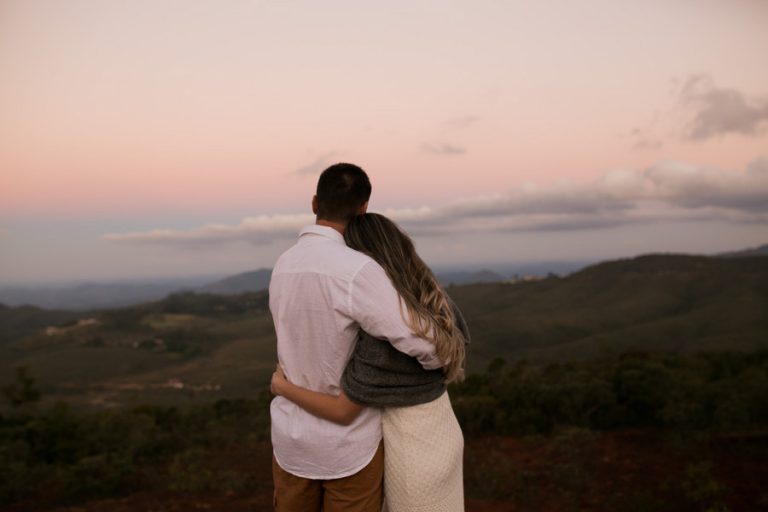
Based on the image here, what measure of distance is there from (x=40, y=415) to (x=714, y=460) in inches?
373

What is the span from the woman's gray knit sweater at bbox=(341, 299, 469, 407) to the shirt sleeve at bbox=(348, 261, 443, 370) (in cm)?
7

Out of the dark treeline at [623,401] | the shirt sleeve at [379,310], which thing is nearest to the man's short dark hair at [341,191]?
the shirt sleeve at [379,310]

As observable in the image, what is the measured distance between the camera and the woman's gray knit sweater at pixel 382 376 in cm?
190

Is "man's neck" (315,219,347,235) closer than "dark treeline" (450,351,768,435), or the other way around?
"man's neck" (315,219,347,235)

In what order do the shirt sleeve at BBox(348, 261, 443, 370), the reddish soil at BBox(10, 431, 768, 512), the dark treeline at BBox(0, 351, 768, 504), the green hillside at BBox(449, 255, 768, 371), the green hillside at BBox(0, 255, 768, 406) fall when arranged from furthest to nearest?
1. the green hillside at BBox(0, 255, 768, 406)
2. the green hillside at BBox(449, 255, 768, 371)
3. the dark treeline at BBox(0, 351, 768, 504)
4. the reddish soil at BBox(10, 431, 768, 512)
5. the shirt sleeve at BBox(348, 261, 443, 370)

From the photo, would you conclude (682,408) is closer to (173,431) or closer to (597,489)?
(597,489)

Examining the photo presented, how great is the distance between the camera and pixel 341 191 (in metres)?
2.04

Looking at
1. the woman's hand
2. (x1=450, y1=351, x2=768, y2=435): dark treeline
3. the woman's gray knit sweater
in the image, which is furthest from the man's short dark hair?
(x1=450, y1=351, x2=768, y2=435): dark treeline

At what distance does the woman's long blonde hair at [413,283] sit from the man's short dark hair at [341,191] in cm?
6

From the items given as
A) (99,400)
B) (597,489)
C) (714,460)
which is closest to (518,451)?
(597,489)

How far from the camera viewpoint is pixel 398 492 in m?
2.02

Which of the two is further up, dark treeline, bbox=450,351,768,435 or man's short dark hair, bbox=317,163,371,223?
man's short dark hair, bbox=317,163,371,223

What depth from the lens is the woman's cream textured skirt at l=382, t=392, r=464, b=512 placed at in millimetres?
1979

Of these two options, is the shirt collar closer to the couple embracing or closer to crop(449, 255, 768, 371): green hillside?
the couple embracing
